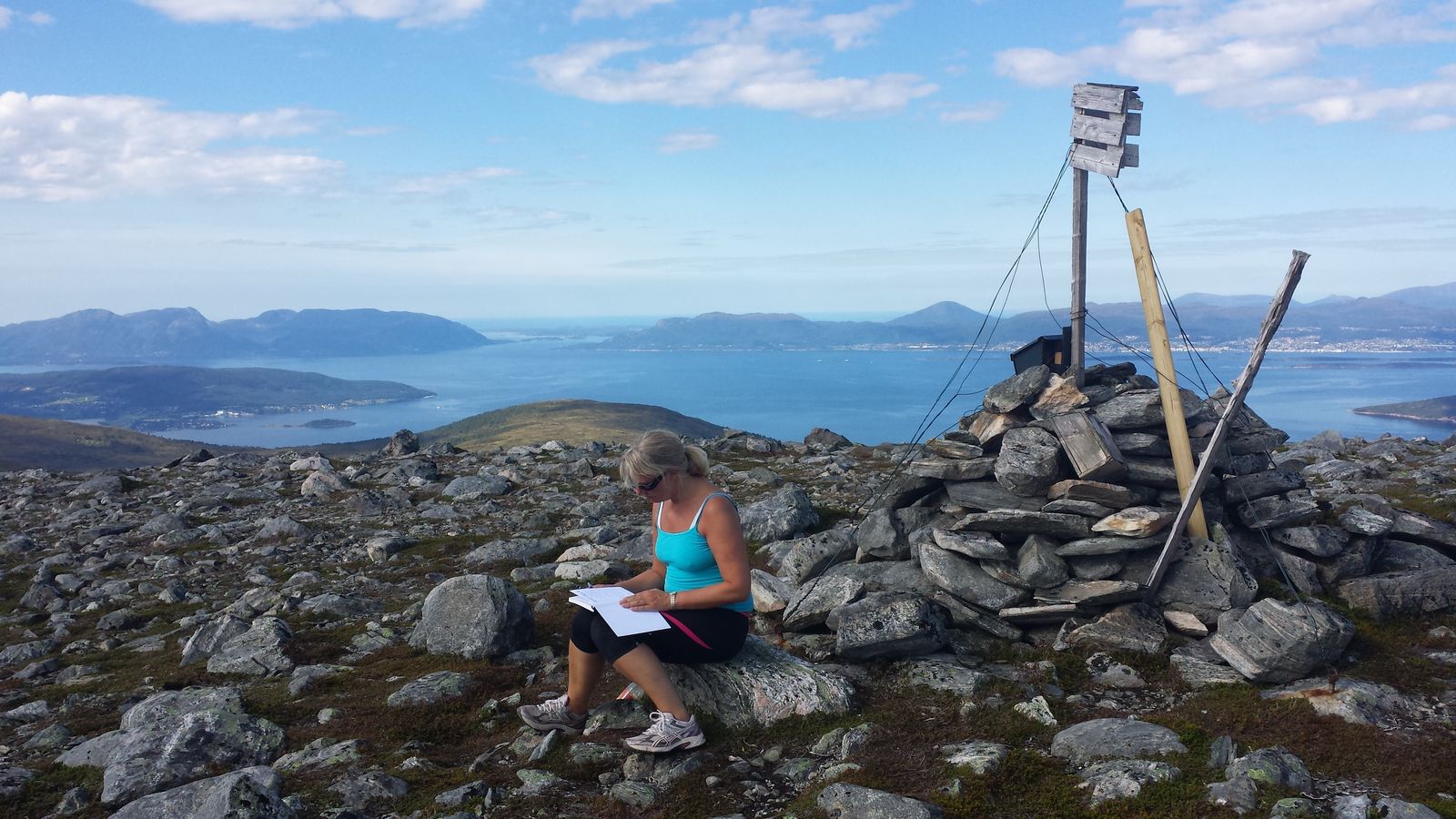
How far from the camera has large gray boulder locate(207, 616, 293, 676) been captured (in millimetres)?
11125

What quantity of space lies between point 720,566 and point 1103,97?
28.2 feet

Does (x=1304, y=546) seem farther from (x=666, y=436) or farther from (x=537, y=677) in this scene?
(x=537, y=677)

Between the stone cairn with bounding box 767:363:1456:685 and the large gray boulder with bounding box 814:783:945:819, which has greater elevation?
the stone cairn with bounding box 767:363:1456:685

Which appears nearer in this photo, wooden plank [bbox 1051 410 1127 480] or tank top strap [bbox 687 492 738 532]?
tank top strap [bbox 687 492 738 532]

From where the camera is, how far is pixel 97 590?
1612 cm

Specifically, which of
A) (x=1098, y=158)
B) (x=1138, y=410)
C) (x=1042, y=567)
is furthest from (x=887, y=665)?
(x=1098, y=158)

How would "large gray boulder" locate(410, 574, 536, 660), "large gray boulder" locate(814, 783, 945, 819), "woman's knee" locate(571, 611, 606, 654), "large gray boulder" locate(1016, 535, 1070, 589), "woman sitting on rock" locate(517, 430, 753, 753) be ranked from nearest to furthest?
"large gray boulder" locate(814, 783, 945, 819)
"woman sitting on rock" locate(517, 430, 753, 753)
"woman's knee" locate(571, 611, 606, 654)
"large gray boulder" locate(1016, 535, 1070, 589)
"large gray boulder" locate(410, 574, 536, 660)

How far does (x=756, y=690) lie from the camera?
26.7ft

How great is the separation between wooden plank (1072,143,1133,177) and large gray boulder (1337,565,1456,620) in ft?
20.1

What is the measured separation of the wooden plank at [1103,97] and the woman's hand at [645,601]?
887cm

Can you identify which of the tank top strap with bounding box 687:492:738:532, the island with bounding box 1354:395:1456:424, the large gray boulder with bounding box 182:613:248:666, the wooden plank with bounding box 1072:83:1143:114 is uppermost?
the wooden plank with bounding box 1072:83:1143:114

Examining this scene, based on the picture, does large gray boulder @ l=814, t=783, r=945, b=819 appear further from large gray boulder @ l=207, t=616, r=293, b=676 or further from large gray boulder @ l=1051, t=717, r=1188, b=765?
large gray boulder @ l=207, t=616, r=293, b=676

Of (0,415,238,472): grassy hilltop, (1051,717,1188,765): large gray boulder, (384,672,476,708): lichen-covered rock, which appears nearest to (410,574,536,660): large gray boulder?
(384,672,476,708): lichen-covered rock

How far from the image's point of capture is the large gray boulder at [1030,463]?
11.1 m
